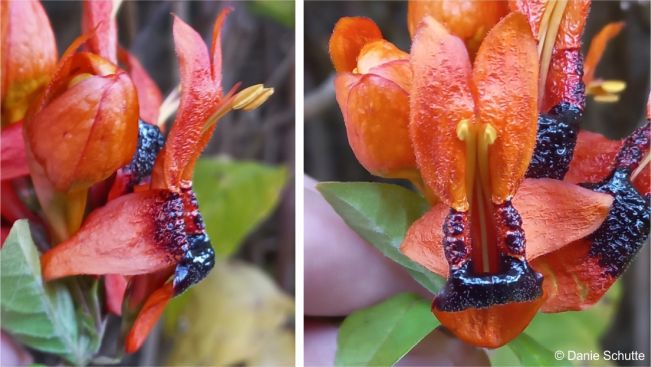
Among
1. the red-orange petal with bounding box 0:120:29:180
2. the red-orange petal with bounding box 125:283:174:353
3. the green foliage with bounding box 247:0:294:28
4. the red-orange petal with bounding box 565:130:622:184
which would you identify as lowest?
the red-orange petal with bounding box 125:283:174:353

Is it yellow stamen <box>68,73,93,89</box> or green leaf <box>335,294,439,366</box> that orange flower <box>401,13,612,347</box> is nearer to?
green leaf <box>335,294,439,366</box>

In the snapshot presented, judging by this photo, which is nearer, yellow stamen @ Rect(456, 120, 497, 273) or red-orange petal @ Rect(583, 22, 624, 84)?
→ yellow stamen @ Rect(456, 120, 497, 273)

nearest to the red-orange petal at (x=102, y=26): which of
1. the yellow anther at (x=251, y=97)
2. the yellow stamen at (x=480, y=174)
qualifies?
the yellow anther at (x=251, y=97)

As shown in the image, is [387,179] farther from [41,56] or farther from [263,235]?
[41,56]

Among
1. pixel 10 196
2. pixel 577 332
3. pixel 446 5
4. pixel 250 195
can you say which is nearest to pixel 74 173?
pixel 10 196

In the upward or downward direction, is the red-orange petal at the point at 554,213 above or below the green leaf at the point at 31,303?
above

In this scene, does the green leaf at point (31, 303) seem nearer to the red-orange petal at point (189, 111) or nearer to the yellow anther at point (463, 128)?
the red-orange petal at point (189, 111)

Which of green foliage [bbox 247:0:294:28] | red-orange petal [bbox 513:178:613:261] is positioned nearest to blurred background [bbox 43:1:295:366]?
green foliage [bbox 247:0:294:28]
